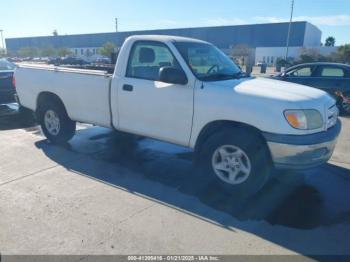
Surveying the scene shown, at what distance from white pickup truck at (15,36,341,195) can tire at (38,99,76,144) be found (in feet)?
1.77

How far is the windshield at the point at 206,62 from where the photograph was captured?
4.43m

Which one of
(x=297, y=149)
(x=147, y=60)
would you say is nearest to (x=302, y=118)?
(x=297, y=149)

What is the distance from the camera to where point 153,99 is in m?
4.60

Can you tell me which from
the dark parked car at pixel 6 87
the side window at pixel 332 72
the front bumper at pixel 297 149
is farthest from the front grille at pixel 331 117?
the dark parked car at pixel 6 87

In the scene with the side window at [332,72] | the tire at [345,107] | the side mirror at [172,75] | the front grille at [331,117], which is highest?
the side mirror at [172,75]

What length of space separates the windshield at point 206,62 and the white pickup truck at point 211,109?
0.02 meters

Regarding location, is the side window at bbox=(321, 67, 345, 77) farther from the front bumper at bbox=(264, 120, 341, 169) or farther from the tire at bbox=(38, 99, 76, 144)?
the tire at bbox=(38, 99, 76, 144)

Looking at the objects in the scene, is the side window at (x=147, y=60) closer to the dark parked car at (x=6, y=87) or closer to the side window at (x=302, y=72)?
the dark parked car at (x=6, y=87)

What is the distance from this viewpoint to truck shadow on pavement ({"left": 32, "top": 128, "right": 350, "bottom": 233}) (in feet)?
12.1

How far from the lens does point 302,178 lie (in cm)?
479

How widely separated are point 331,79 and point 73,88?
8.29 meters

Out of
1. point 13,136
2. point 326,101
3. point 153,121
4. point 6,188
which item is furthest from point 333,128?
point 13,136

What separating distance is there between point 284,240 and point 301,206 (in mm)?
845

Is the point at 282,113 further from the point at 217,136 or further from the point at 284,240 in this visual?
the point at 284,240
